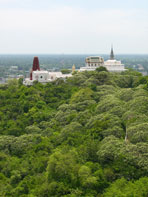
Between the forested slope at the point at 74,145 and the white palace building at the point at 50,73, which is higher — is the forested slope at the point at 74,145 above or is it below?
below

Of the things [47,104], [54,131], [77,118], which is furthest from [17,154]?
[47,104]

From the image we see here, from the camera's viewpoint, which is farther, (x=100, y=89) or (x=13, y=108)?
(x=100, y=89)

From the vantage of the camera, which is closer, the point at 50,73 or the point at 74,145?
the point at 74,145

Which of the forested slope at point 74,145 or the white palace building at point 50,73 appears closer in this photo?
the forested slope at point 74,145

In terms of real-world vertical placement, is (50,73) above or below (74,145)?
above

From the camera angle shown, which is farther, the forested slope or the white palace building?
the white palace building

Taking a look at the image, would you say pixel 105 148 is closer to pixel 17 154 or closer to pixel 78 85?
pixel 17 154

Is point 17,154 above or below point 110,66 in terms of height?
below

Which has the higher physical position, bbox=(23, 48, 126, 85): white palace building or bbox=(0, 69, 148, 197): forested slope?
bbox=(23, 48, 126, 85): white palace building
